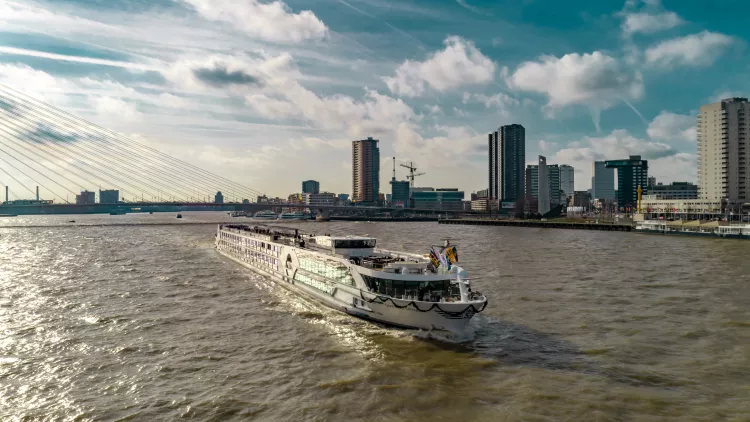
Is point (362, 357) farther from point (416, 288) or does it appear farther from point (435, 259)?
point (435, 259)

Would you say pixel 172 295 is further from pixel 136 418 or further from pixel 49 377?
pixel 136 418

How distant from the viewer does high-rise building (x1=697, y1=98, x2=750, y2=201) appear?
17125 centimetres

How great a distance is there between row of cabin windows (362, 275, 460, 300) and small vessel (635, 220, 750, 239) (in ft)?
297

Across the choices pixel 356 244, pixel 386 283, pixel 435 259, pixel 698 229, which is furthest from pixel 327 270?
pixel 698 229

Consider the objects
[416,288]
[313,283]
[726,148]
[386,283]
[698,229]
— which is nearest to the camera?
[416,288]

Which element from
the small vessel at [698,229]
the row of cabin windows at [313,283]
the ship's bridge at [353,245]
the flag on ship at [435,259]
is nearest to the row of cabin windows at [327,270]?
the row of cabin windows at [313,283]

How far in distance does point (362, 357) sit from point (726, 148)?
205m

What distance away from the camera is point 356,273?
26.1 meters

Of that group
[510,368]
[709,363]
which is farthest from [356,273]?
[709,363]

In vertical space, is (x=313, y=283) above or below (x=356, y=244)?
below

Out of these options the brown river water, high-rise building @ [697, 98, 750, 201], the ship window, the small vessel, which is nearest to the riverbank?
the small vessel

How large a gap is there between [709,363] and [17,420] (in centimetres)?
2579

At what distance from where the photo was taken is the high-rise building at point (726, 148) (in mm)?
171250

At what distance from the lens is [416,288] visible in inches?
935
